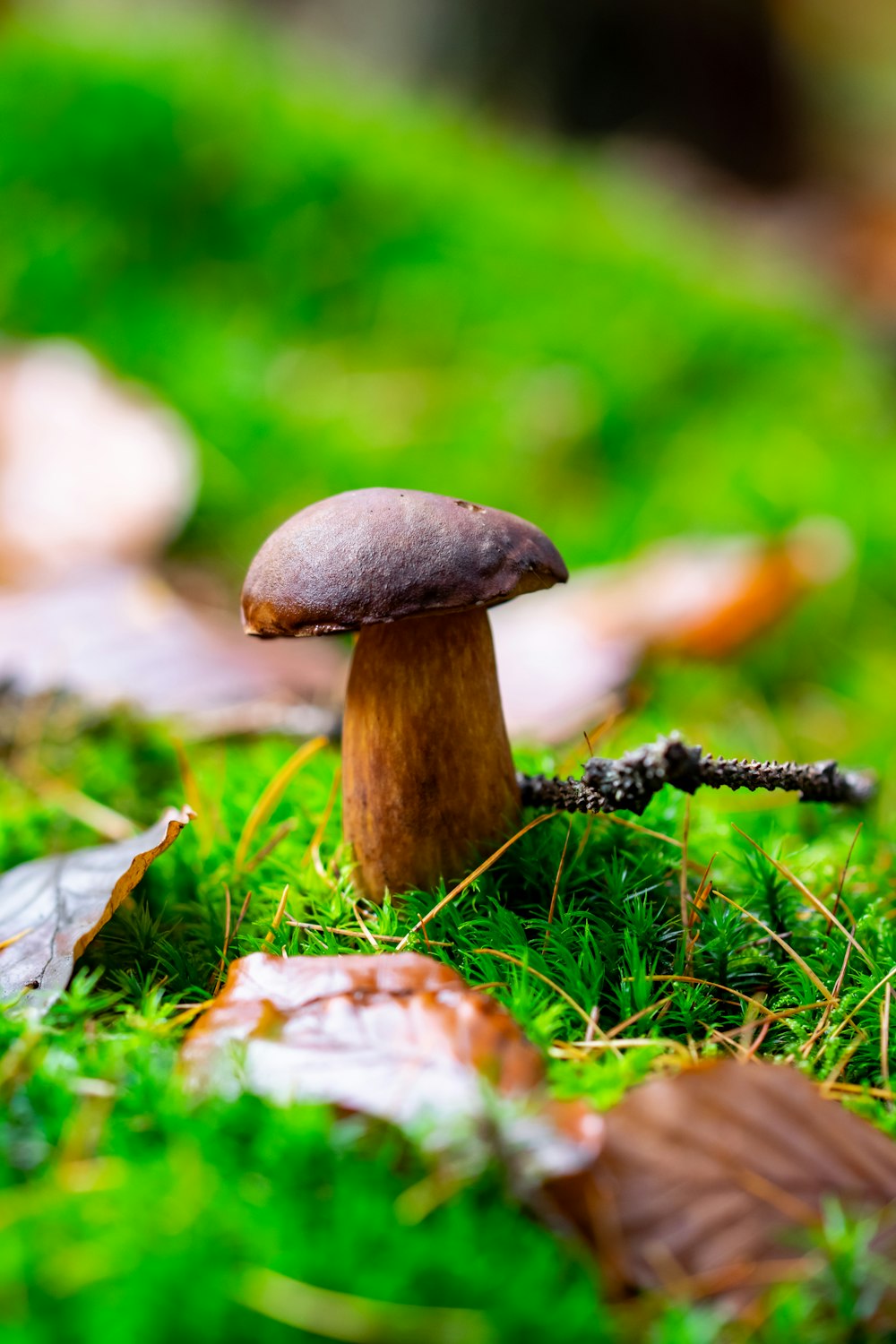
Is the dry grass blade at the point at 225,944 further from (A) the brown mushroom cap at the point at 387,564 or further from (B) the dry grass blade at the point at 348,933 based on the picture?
(A) the brown mushroom cap at the point at 387,564

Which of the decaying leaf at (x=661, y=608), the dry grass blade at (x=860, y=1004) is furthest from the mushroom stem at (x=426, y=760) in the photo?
the decaying leaf at (x=661, y=608)

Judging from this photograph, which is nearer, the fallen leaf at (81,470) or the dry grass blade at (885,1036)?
the dry grass blade at (885,1036)

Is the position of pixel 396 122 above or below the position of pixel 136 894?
above

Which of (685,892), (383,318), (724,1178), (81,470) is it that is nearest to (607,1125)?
(724,1178)

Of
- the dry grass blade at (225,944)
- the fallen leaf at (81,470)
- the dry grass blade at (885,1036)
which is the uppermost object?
the fallen leaf at (81,470)

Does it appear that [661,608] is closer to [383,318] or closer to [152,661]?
[152,661]

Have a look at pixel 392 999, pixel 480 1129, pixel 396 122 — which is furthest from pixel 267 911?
pixel 396 122

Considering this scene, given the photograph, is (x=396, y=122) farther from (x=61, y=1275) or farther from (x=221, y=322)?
(x=61, y=1275)

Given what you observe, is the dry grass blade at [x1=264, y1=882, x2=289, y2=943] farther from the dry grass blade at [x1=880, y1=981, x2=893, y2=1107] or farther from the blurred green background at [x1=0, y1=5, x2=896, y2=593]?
the blurred green background at [x1=0, y1=5, x2=896, y2=593]

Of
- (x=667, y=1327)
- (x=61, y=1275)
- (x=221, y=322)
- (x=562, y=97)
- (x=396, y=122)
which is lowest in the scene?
(x=667, y=1327)
